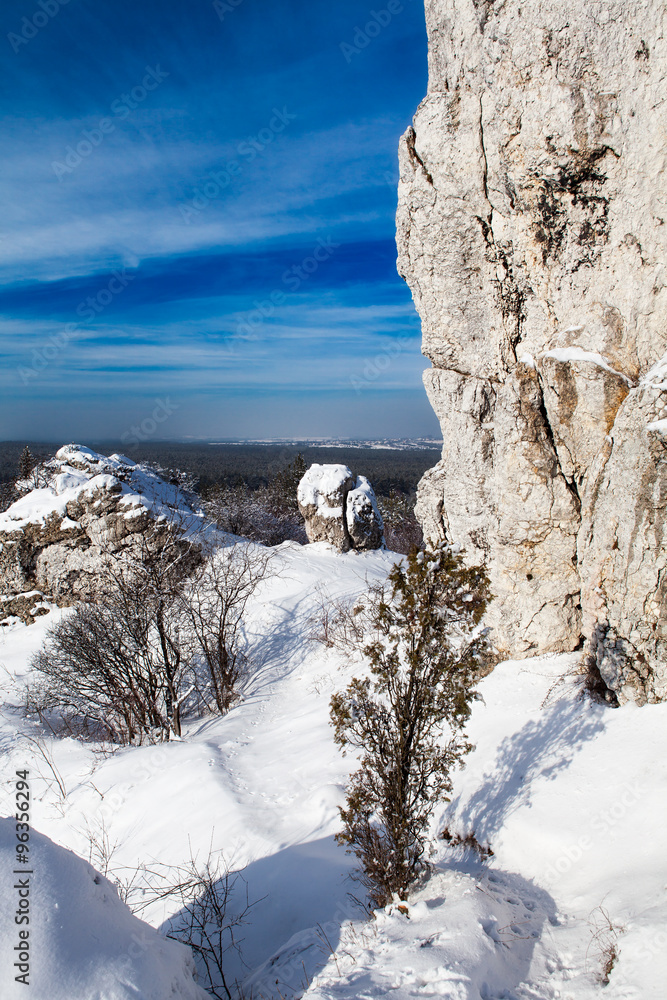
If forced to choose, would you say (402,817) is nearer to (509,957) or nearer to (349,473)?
(509,957)

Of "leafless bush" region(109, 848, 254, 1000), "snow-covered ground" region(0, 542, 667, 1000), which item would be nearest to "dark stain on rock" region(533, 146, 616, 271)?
"snow-covered ground" region(0, 542, 667, 1000)

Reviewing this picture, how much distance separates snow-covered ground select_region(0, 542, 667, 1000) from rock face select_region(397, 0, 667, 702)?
136 cm

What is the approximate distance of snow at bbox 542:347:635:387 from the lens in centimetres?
760

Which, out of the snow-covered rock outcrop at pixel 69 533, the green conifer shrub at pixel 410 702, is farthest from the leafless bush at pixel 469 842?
the snow-covered rock outcrop at pixel 69 533

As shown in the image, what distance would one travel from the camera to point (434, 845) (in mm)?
6934

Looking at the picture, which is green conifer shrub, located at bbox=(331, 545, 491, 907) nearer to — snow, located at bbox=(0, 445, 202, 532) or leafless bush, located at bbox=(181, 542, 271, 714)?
leafless bush, located at bbox=(181, 542, 271, 714)

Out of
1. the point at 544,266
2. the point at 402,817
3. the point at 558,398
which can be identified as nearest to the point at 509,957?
the point at 402,817

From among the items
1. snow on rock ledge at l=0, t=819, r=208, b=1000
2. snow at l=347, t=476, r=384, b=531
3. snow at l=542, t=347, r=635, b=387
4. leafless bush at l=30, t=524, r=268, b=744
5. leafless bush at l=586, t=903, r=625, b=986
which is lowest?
leafless bush at l=30, t=524, r=268, b=744

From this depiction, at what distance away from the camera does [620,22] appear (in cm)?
671

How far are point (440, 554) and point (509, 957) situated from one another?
3.49 meters

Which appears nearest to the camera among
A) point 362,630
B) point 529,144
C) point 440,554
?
point 440,554

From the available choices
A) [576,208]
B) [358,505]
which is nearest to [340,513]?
[358,505]

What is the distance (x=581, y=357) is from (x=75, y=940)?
880 cm

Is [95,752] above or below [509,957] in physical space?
below
